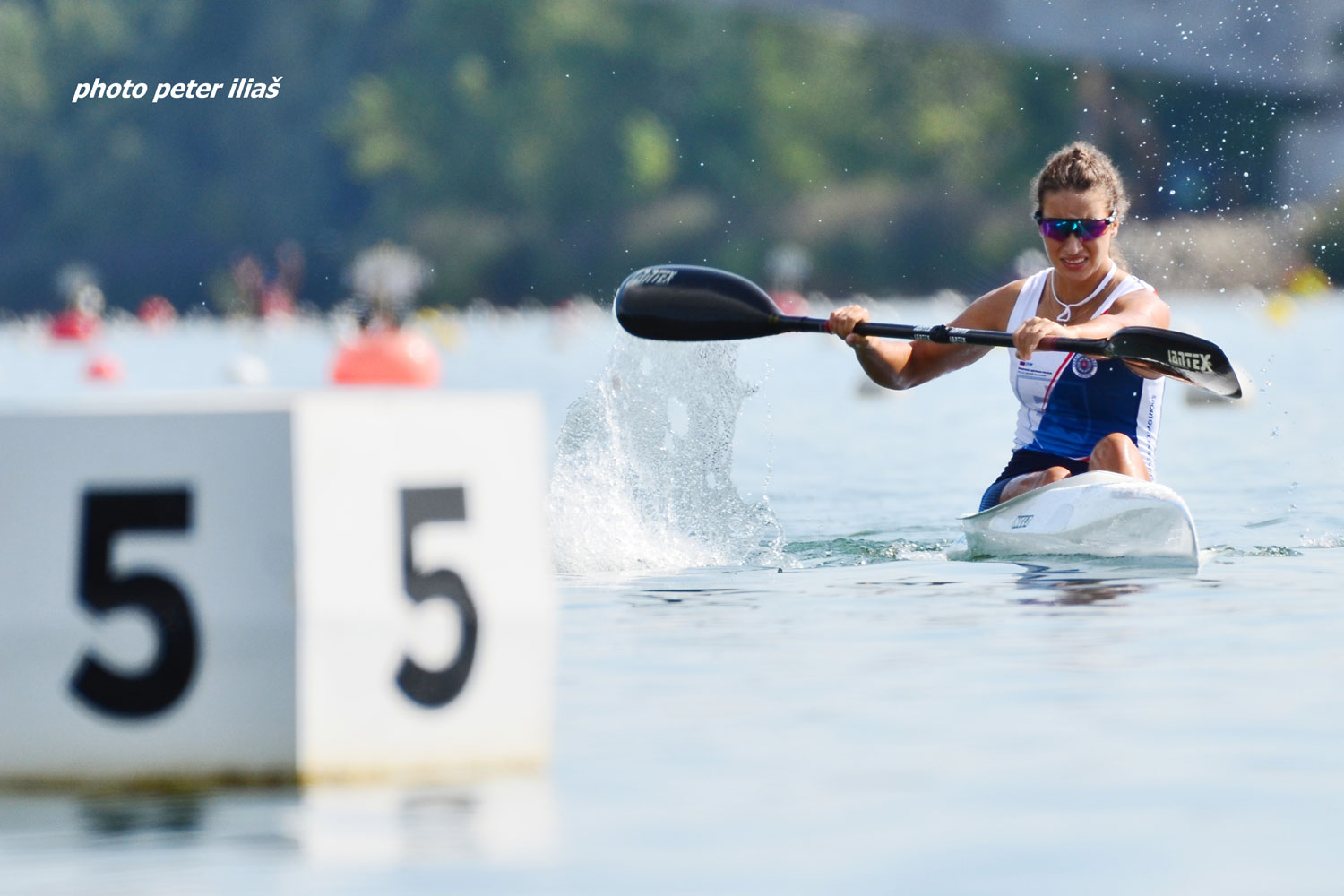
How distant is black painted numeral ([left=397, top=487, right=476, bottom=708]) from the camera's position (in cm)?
492

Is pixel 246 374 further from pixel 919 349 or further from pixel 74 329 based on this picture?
pixel 919 349

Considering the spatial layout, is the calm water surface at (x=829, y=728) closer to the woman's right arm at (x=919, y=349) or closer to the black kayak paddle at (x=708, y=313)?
the woman's right arm at (x=919, y=349)

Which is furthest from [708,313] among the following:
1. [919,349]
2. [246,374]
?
[246,374]

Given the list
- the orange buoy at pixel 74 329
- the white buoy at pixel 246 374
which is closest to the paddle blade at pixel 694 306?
the white buoy at pixel 246 374

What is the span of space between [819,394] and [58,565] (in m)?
20.8

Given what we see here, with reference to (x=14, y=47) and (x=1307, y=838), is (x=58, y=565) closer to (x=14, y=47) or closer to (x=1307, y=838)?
(x=1307, y=838)

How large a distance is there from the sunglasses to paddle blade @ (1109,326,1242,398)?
403 millimetres

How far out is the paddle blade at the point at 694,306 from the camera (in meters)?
9.50

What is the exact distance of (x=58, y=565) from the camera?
191 inches

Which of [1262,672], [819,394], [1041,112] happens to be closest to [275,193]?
[1041,112]

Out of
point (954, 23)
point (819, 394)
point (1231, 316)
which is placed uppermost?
point (954, 23)

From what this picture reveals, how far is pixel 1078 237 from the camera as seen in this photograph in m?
8.55

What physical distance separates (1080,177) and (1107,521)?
1200mm
